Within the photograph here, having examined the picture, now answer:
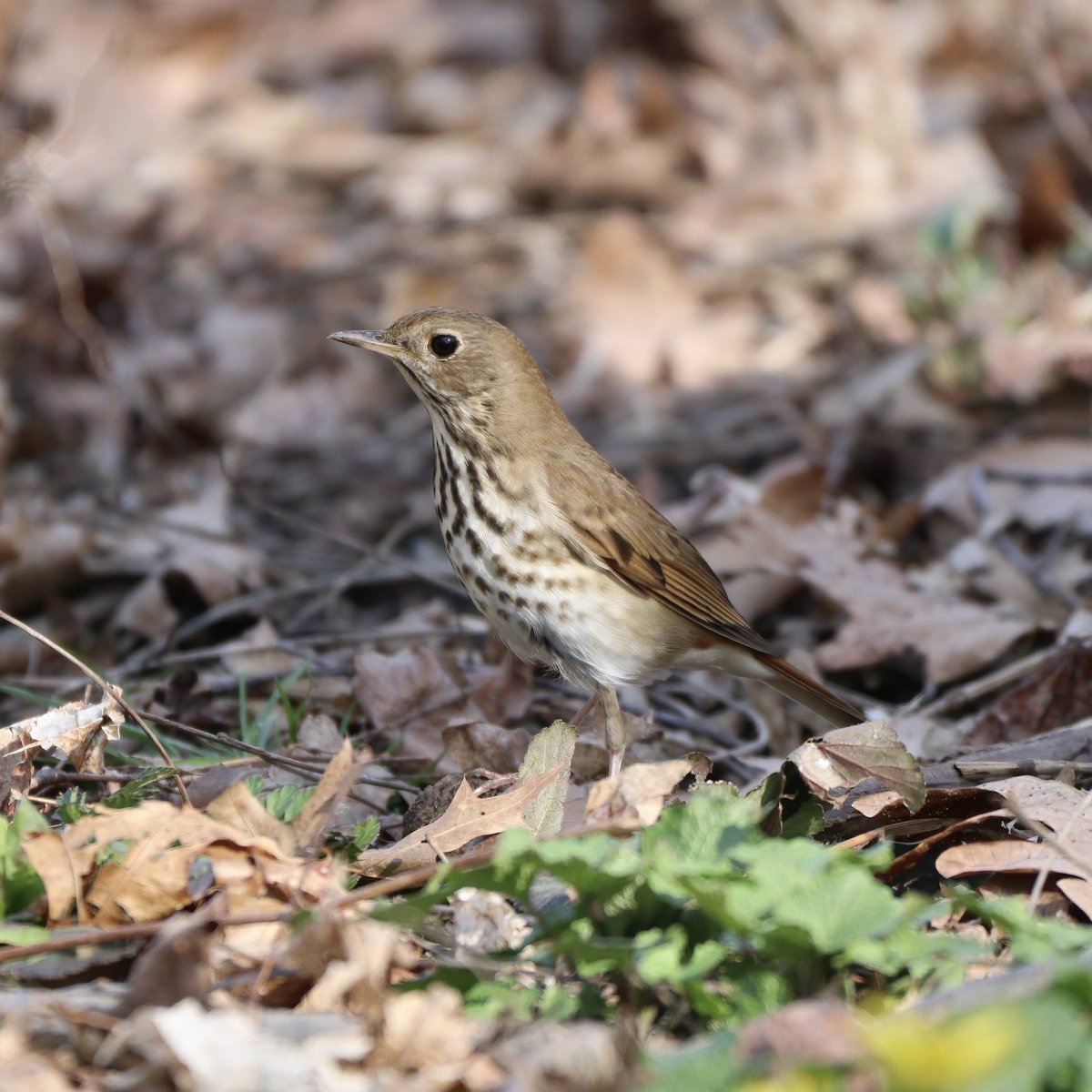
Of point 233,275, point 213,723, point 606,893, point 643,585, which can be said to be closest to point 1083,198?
point 233,275

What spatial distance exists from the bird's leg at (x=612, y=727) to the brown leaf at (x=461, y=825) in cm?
100

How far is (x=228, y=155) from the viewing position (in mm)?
10297

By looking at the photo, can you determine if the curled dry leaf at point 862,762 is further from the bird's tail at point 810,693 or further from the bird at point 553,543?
the bird's tail at point 810,693

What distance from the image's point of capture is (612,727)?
162 inches

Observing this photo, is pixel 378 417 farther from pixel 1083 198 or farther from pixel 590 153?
pixel 1083 198

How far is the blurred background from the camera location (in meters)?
5.32

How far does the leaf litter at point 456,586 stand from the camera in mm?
2230

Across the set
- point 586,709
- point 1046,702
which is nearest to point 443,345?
point 586,709

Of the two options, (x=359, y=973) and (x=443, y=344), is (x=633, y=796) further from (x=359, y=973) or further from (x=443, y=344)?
(x=443, y=344)

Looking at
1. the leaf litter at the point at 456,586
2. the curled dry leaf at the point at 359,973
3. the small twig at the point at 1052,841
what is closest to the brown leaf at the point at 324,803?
the leaf litter at the point at 456,586

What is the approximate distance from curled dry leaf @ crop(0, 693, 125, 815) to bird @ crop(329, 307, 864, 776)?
3.91 ft

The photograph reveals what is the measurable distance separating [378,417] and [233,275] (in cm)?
183

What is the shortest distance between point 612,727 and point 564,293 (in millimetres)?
4895

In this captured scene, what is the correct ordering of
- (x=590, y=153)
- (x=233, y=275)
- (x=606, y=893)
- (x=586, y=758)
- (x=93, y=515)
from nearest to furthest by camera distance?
(x=606, y=893), (x=586, y=758), (x=93, y=515), (x=233, y=275), (x=590, y=153)
